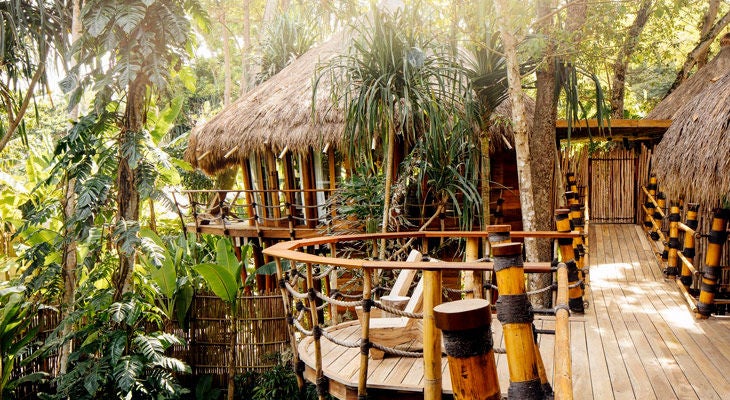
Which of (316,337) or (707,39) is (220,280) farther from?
(707,39)

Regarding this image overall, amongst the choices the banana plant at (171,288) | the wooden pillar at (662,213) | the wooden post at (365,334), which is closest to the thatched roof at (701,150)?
the wooden pillar at (662,213)

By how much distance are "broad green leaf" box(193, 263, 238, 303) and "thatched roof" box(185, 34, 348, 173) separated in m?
2.51

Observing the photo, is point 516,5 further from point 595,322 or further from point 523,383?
point 523,383

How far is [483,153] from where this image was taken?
7125 millimetres

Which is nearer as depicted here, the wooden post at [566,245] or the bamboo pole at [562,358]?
the bamboo pole at [562,358]

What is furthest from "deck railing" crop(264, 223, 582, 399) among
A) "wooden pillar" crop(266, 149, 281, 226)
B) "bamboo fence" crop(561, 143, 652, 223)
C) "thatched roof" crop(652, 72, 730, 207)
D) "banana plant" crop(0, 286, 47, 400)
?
"bamboo fence" crop(561, 143, 652, 223)

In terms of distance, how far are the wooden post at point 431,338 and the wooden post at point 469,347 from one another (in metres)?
1.23

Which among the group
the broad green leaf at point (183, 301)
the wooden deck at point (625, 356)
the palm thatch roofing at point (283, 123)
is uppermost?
the palm thatch roofing at point (283, 123)

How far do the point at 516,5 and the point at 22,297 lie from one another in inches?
245

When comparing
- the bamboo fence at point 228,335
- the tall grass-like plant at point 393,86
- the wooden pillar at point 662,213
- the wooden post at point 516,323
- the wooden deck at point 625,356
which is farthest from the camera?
the bamboo fence at point 228,335

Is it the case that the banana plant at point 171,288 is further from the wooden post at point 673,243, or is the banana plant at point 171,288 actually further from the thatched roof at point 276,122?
the wooden post at point 673,243

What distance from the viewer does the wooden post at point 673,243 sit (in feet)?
20.3

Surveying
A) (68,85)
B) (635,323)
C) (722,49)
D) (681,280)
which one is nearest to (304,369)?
(635,323)

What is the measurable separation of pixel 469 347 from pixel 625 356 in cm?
284
